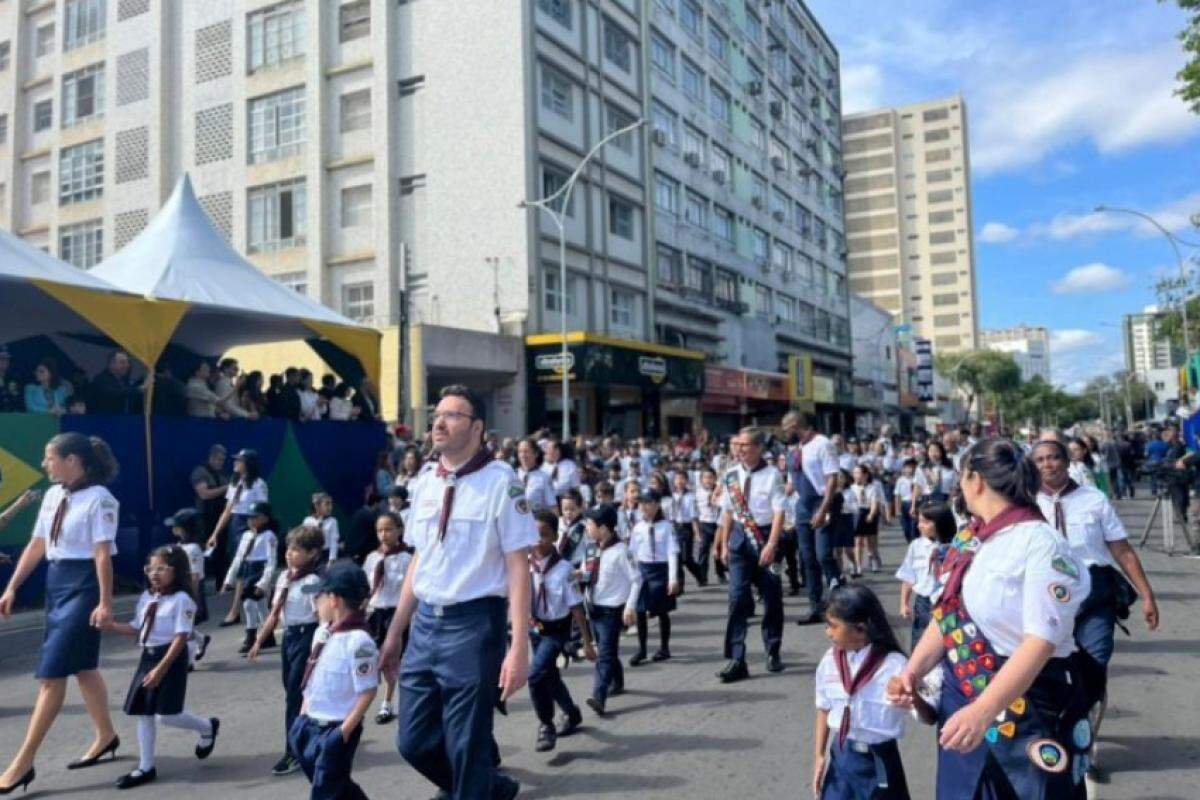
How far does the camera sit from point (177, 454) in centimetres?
1239

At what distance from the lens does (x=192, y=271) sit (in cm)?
1445

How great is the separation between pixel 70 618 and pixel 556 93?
90.7ft

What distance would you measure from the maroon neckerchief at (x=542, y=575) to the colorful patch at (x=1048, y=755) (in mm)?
3793

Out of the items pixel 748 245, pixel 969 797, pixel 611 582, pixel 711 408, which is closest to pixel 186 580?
pixel 611 582

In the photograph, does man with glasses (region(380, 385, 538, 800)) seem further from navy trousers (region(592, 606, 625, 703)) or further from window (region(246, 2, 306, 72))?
window (region(246, 2, 306, 72))

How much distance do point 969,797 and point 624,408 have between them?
30477 mm

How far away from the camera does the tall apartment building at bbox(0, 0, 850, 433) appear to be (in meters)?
28.7

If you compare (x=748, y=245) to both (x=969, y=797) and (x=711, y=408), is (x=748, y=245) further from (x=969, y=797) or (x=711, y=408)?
(x=969, y=797)

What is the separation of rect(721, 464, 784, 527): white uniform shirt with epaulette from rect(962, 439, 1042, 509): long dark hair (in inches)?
174

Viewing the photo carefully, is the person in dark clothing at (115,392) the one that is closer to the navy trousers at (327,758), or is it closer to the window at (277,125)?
the navy trousers at (327,758)

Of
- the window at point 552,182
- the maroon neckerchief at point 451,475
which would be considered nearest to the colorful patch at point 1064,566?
the maroon neckerchief at point 451,475

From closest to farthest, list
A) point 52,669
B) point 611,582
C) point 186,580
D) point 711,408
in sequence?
1. point 52,669
2. point 186,580
3. point 611,582
4. point 711,408

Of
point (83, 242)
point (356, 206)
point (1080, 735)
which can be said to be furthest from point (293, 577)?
point (83, 242)

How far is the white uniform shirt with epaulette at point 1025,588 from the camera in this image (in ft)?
8.84
